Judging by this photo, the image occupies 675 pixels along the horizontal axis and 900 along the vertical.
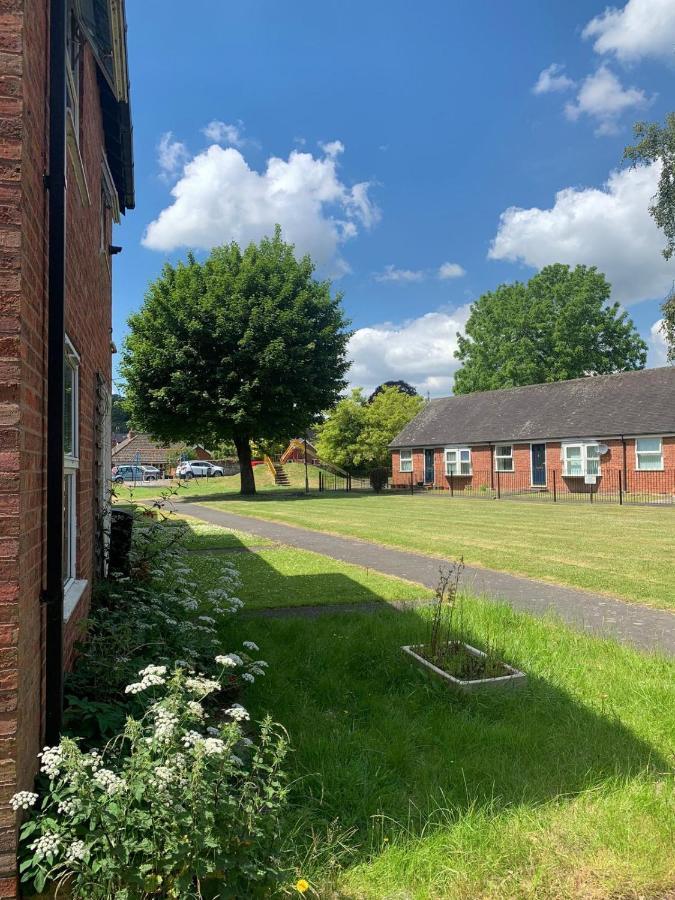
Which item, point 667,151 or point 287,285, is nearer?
point 667,151

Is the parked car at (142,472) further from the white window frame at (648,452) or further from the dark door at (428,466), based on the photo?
the white window frame at (648,452)

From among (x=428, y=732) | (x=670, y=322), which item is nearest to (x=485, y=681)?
(x=428, y=732)

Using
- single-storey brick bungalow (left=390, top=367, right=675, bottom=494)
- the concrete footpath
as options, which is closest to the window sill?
the concrete footpath

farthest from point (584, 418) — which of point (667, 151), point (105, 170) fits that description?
point (105, 170)

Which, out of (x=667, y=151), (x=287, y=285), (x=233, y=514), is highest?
(x=667, y=151)

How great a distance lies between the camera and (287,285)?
1109 inches

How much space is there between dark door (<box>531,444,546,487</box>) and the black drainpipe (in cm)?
2969

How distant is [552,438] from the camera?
97.3 feet

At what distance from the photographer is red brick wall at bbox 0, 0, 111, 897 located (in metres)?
2.25

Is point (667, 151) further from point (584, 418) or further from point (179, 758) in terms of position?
point (179, 758)

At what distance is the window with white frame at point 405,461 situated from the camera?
37.8 meters

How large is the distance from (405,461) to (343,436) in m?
4.40

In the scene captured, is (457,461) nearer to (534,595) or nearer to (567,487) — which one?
(567,487)

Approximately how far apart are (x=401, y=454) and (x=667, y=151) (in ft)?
67.7
